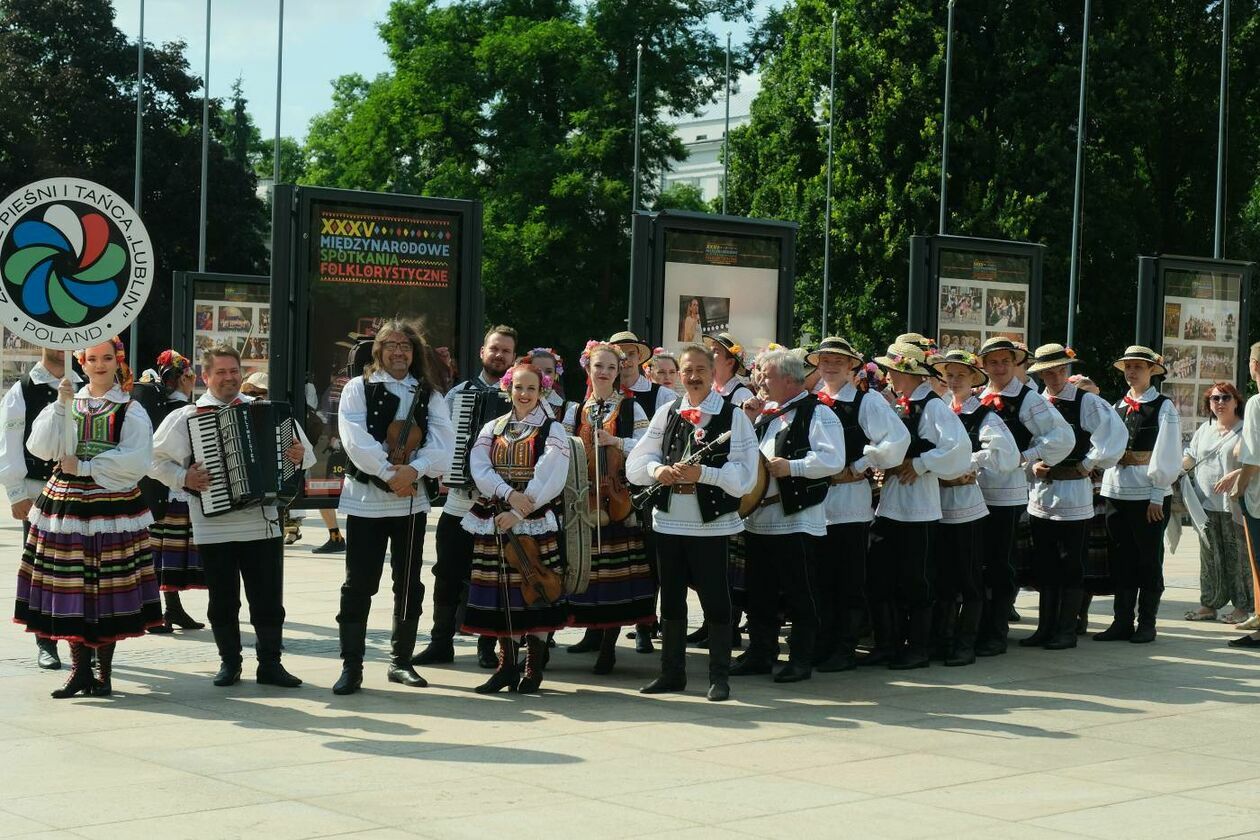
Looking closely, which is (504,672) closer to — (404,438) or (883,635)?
(404,438)

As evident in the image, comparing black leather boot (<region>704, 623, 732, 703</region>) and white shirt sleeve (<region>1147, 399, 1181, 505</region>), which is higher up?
white shirt sleeve (<region>1147, 399, 1181, 505</region>)

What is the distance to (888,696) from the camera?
909 cm

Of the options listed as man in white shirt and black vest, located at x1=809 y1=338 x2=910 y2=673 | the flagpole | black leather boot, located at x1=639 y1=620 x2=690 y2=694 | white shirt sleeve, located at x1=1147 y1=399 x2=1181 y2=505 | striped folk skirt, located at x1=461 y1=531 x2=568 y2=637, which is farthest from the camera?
the flagpole

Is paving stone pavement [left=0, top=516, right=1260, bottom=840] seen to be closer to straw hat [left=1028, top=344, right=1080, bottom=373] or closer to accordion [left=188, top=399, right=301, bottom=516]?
accordion [left=188, top=399, right=301, bottom=516]

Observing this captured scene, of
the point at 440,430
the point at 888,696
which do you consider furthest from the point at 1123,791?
the point at 440,430

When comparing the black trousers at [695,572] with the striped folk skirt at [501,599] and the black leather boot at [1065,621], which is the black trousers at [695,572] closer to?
the striped folk skirt at [501,599]

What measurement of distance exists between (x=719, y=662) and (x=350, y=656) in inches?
77.5

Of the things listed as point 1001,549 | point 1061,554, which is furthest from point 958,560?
point 1061,554

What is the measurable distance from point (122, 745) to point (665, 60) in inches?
1474

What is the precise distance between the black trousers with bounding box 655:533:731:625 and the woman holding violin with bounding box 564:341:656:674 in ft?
2.17

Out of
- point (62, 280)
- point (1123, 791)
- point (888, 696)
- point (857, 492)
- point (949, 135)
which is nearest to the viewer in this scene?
point (1123, 791)

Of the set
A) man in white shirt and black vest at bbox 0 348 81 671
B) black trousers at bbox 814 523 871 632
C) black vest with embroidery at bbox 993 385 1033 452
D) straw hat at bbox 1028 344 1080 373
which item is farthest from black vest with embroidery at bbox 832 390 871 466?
man in white shirt and black vest at bbox 0 348 81 671

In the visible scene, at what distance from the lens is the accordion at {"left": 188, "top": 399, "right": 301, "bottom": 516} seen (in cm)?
877

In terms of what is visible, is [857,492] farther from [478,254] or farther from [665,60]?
[665,60]
